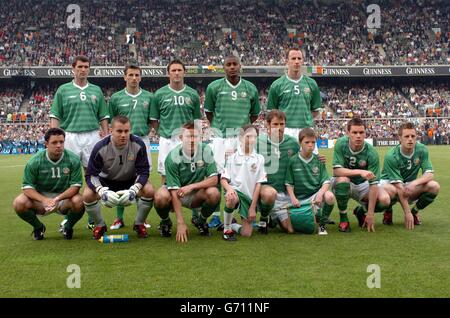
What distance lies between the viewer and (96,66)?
36531 mm

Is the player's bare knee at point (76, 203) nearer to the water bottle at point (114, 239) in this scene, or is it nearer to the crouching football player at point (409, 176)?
the water bottle at point (114, 239)

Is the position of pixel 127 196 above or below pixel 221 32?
below

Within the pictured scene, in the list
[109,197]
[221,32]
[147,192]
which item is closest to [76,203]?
[109,197]

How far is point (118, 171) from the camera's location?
6133 millimetres

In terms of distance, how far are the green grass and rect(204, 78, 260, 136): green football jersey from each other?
4.60 ft

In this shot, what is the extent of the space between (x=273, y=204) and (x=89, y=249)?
6.72ft

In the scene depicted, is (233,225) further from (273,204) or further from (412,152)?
(412,152)

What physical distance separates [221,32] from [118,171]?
36259mm

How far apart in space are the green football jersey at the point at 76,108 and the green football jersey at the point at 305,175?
8.45 ft

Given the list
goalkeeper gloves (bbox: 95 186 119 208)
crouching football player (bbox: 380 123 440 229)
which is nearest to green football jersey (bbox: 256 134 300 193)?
crouching football player (bbox: 380 123 440 229)

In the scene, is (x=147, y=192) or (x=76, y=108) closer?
(x=147, y=192)

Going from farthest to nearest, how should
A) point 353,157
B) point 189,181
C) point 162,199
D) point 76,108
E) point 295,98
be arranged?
point 295,98 → point 76,108 → point 353,157 → point 189,181 → point 162,199

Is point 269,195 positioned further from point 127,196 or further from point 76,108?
point 76,108
